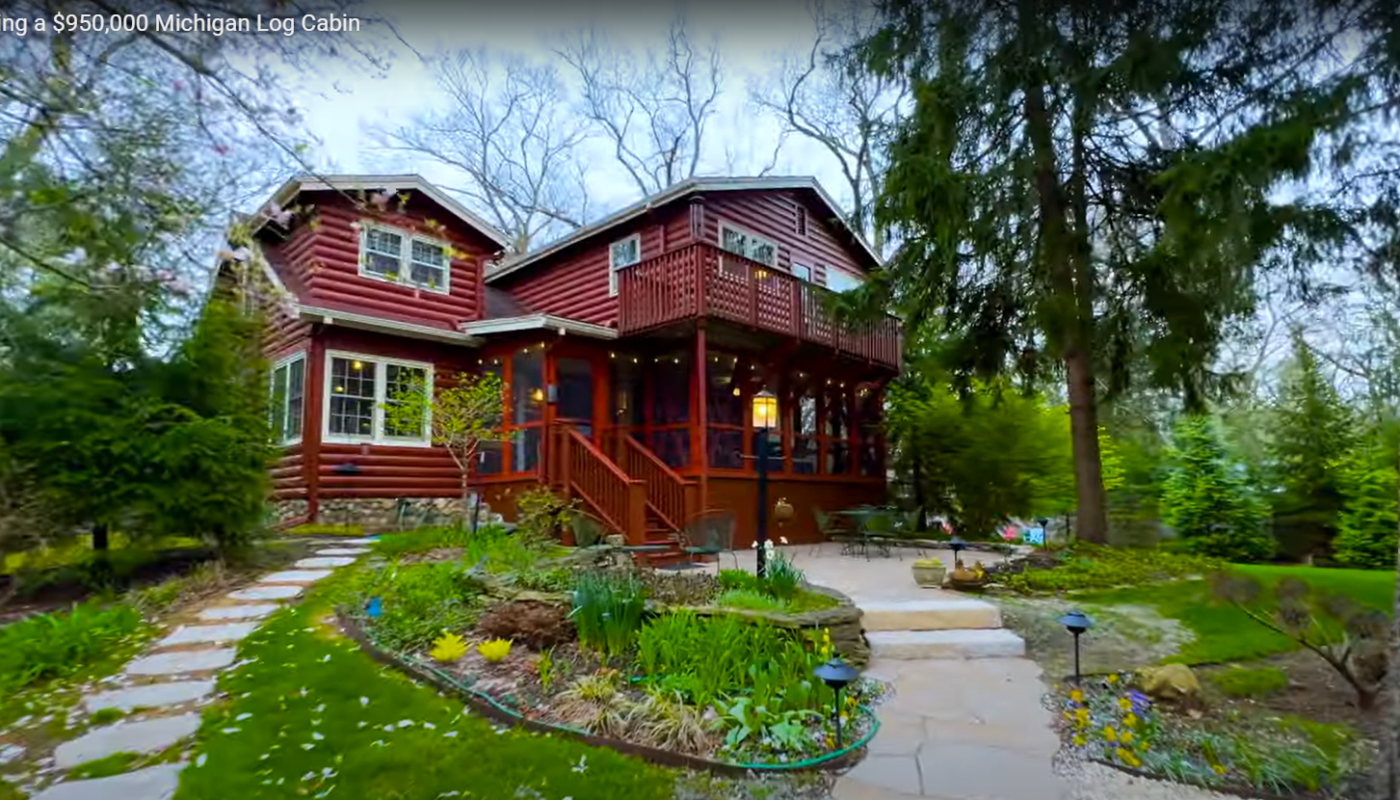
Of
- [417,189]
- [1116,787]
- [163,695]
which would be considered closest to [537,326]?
[417,189]

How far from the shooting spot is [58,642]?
16.3 ft

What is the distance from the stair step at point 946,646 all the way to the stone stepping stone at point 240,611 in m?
5.02

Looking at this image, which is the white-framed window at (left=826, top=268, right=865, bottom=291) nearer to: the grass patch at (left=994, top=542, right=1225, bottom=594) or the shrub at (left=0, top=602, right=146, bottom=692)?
the grass patch at (left=994, top=542, right=1225, bottom=594)

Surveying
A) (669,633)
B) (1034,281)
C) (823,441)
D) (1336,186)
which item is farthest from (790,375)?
(669,633)

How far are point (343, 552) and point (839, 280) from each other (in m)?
11.8

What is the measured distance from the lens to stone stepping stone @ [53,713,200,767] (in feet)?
11.7

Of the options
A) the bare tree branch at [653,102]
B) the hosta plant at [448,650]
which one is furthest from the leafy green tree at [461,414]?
the bare tree branch at [653,102]

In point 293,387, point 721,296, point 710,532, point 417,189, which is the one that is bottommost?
point 710,532

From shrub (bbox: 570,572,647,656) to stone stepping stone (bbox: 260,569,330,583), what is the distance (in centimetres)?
371

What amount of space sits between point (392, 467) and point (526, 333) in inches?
122

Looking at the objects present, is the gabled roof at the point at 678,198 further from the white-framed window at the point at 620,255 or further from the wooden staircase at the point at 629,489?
the wooden staircase at the point at 629,489

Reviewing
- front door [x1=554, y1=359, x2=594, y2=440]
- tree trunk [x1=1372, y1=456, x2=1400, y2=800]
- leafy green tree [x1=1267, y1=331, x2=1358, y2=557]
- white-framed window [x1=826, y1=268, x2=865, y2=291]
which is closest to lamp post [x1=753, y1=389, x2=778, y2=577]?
tree trunk [x1=1372, y1=456, x2=1400, y2=800]

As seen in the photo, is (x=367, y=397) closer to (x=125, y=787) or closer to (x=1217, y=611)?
(x=125, y=787)

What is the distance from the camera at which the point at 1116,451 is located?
48.6ft
